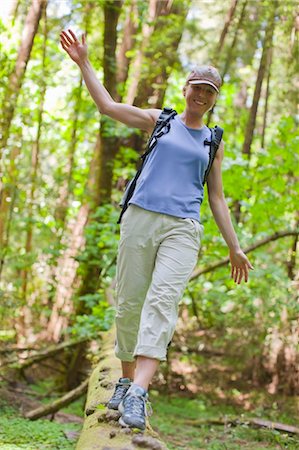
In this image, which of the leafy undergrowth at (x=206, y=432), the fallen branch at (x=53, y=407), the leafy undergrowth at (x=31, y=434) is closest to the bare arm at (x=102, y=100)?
the leafy undergrowth at (x=31, y=434)

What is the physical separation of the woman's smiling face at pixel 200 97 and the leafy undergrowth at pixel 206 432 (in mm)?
3343

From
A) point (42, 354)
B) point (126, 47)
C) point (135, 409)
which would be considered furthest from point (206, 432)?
point (126, 47)

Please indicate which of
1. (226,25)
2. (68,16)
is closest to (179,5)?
(226,25)

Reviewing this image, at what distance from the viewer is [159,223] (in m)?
3.74

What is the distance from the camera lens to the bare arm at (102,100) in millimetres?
3901

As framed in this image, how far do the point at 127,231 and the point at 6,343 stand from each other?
7671mm

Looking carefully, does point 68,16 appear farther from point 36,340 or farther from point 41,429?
point 41,429

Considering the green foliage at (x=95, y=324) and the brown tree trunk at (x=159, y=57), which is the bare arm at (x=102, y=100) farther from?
the brown tree trunk at (x=159, y=57)

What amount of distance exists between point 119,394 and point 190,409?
21.4ft

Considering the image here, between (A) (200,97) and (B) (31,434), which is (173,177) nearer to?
(A) (200,97)

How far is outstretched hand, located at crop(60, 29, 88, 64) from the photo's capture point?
396 centimetres

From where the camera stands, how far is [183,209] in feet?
12.4

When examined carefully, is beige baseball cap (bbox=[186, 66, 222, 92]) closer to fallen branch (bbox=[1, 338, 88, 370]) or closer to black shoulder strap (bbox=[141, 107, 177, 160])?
black shoulder strap (bbox=[141, 107, 177, 160])

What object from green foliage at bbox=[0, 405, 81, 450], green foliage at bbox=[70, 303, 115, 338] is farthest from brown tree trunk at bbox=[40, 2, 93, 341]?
green foliage at bbox=[0, 405, 81, 450]
